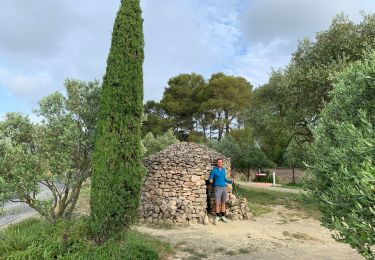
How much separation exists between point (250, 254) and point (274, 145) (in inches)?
1120

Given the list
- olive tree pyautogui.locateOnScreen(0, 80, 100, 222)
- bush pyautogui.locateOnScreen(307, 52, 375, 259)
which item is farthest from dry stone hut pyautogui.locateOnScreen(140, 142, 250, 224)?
bush pyautogui.locateOnScreen(307, 52, 375, 259)

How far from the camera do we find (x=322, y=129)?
249 inches

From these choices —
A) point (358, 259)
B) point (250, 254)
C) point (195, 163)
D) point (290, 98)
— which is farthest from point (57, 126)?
point (290, 98)

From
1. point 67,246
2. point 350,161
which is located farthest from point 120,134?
point 350,161

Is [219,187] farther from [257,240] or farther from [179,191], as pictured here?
[257,240]

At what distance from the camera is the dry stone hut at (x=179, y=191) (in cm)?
1301

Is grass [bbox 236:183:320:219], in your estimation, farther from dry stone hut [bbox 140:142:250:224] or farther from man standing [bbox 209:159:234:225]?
dry stone hut [bbox 140:142:250:224]

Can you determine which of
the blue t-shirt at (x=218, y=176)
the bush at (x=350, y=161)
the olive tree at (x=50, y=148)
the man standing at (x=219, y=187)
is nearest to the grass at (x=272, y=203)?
the man standing at (x=219, y=187)

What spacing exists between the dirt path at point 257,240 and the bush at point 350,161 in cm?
356

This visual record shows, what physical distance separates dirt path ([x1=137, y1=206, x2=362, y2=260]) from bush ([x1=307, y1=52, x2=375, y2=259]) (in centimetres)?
356

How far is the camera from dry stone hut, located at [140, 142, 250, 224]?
13.0 meters

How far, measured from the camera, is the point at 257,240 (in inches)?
413

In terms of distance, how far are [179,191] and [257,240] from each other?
410 centimetres

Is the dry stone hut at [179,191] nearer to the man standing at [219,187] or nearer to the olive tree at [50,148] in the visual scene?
the man standing at [219,187]
